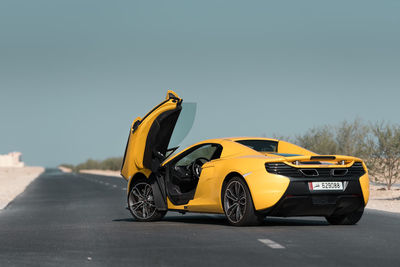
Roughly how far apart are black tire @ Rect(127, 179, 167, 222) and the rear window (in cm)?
198

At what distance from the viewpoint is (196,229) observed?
1166cm

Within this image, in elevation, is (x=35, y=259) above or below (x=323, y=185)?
below

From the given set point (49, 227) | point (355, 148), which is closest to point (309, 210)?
point (49, 227)

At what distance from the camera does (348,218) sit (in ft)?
40.2

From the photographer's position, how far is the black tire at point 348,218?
1211 cm

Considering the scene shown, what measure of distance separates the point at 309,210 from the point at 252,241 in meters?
1.91

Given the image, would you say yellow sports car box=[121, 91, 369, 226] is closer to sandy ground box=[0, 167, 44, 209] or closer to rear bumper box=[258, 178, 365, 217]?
rear bumper box=[258, 178, 365, 217]

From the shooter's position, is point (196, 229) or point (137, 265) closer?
point (137, 265)

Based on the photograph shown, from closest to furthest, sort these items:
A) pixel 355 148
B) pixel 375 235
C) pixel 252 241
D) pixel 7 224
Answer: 1. pixel 252 241
2. pixel 375 235
3. pixel 7 224
4. pixel 355 148

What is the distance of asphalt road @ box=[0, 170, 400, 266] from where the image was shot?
26.4 ft

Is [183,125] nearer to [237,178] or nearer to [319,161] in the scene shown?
[237,178]

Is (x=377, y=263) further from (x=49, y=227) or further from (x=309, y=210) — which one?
(x=49, y=227)

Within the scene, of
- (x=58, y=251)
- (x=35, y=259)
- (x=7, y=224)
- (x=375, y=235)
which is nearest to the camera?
(x=35, y=259)

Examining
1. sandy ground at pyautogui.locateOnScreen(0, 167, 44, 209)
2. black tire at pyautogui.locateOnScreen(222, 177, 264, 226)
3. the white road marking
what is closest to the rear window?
black tire at pyautogui.locateOnScreen(222, 177, 264, 226)
